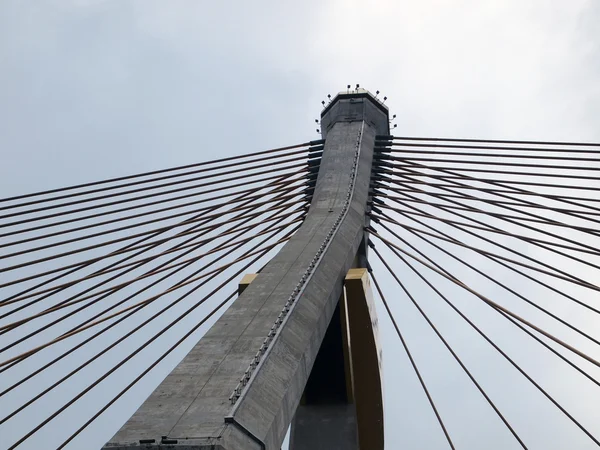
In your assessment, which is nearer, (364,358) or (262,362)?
(262,362)

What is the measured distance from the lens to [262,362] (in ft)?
40.2

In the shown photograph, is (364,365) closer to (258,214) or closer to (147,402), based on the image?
(258,214)

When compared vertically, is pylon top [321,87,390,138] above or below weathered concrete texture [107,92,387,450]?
above

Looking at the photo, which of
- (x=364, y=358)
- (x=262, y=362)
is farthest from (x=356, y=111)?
(x=262, y=362)

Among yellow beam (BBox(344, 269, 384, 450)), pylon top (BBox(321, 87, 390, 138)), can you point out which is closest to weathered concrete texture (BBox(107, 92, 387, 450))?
yellow beam (BBox(344, 269, 384, 450))

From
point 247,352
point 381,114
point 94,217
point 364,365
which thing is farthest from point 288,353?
point 381,114

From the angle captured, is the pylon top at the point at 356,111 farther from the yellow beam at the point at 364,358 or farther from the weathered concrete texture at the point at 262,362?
the yellow beam at the point at 364,358

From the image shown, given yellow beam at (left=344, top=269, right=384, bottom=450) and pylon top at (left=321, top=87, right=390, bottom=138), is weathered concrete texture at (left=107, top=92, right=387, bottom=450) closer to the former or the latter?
yellow beam at (left=344, top=269, right=384, bottom=450)

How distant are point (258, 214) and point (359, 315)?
3.69 m

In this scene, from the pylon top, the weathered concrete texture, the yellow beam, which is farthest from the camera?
the pylon top

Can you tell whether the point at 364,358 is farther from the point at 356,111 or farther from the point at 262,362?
the point at 356,111

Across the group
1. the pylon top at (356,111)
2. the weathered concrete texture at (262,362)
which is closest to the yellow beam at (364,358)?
the weathered concrete texture at (262,362)

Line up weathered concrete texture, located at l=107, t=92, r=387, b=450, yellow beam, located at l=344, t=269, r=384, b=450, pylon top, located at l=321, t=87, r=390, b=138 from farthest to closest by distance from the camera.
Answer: pylon top, located at l=321, t=87, r=390, b=138, yellow beam, located at l=344, t=269, r=384, b=450, weathered concrete texture, located at l=107, t=92, r=387, b=450

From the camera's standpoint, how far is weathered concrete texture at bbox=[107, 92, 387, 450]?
10.5 m
